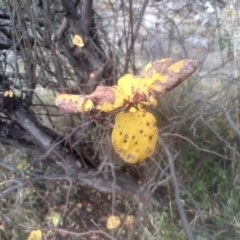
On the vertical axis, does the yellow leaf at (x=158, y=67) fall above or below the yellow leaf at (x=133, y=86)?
above

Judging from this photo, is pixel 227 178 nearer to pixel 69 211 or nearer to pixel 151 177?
pixel 151 177

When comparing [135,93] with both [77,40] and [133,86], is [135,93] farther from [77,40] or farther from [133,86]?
[77,40]

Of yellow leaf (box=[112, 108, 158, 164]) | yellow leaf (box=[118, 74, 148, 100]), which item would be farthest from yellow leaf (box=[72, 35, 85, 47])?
yellow leaf (box=[118, 74, 148, 100])

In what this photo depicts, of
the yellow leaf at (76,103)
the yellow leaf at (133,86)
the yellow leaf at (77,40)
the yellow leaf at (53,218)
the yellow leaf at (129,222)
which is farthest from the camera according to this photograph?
the yellow leaf at (53,218)

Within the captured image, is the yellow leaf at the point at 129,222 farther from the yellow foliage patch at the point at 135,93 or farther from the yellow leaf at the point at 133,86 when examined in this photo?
the yellow leaf at the point at 133,86

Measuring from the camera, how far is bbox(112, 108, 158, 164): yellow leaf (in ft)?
4.76

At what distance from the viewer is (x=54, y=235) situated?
8.22 feet

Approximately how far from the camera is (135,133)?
1480 mm

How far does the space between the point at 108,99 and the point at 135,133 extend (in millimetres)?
237

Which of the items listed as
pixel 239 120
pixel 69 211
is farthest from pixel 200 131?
pixel 69 211

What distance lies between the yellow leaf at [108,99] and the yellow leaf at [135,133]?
0.39 ft

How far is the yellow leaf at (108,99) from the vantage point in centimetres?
126

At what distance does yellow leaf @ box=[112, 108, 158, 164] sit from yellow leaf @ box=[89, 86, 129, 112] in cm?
12

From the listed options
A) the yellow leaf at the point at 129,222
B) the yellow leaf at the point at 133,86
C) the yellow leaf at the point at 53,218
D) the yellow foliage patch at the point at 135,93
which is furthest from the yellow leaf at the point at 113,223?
the yellow leaf at the point at 133,86
